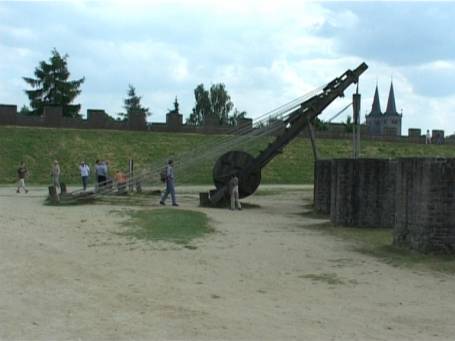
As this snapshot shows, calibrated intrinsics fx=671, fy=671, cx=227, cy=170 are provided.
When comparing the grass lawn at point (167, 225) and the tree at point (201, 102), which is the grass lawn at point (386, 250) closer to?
the grass lawn at point (167, 225)

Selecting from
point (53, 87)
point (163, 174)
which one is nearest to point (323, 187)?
point (163, 174)

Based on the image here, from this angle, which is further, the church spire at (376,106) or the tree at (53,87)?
the church spire at (376,106)

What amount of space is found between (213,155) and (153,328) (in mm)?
20913

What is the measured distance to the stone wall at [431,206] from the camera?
1296 cm

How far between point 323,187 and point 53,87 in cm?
6087

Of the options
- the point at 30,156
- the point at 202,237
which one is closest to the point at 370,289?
Result: the point at 202,237

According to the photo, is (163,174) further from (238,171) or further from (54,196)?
(54,196)

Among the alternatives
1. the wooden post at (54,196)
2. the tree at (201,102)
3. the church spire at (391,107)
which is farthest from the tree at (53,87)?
the church spire at (391,107)

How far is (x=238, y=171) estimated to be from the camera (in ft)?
88.9

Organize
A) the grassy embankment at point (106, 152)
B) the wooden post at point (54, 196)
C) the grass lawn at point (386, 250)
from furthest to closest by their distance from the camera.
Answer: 1. the grassy embankment at point (106, 152)
2. the wooden post at point (54, 196)
3. the grass lawn at point (386, 250)

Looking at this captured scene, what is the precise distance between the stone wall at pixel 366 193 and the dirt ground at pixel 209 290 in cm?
232

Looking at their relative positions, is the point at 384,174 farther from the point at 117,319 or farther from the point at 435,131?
the point at 435,131

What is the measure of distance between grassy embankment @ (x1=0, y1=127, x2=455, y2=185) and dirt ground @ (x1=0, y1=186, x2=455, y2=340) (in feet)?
94.9

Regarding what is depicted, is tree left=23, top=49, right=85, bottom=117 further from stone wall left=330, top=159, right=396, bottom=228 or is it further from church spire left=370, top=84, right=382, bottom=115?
church spire left=370, top=84, right=382, bottom=115
